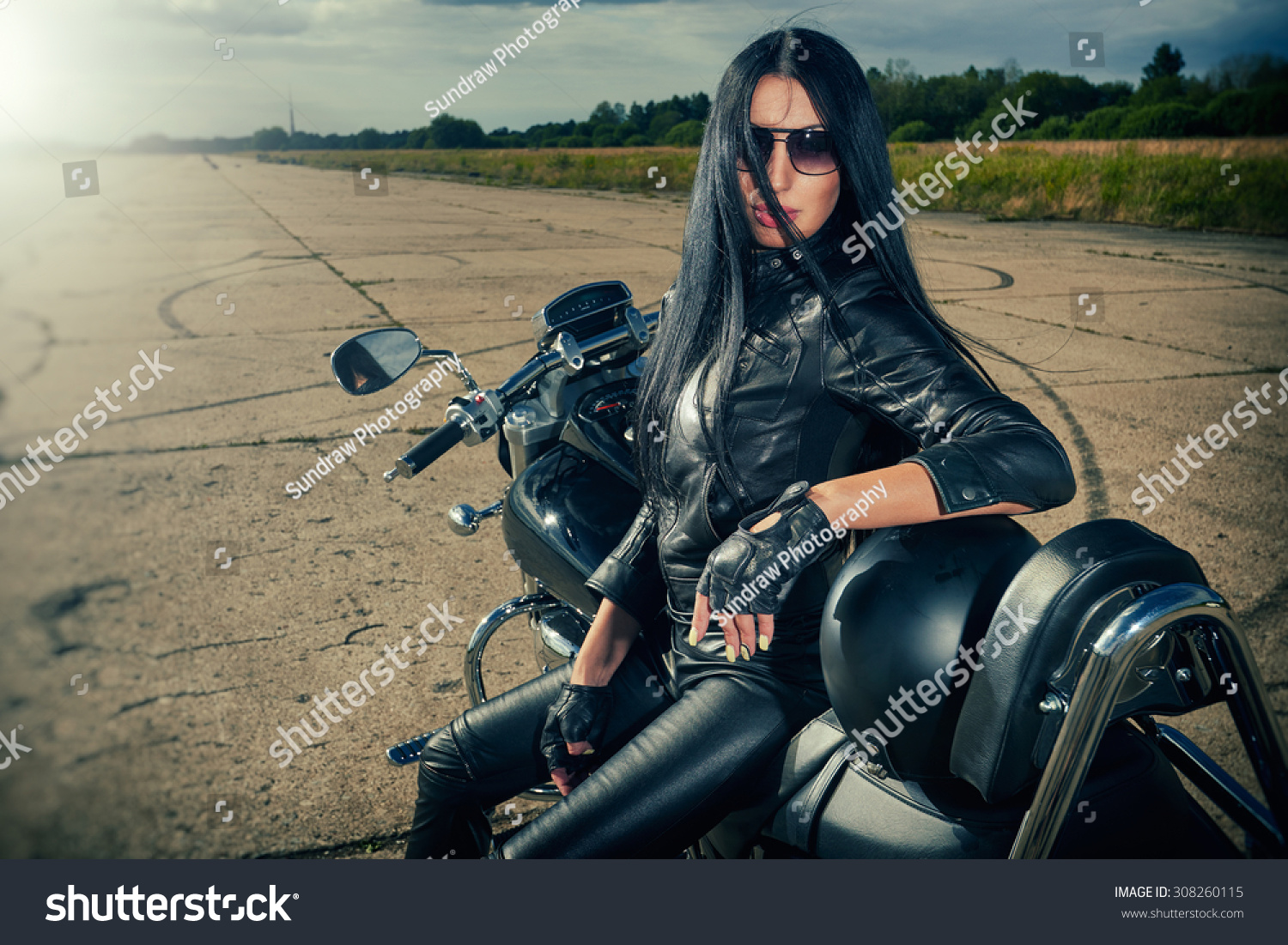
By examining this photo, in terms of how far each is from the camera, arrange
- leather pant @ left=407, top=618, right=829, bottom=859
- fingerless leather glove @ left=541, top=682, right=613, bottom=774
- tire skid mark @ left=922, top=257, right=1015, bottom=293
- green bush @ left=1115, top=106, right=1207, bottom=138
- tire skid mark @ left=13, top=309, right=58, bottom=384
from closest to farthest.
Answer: leather pant @ left=407, top=618, right=829, bottom=859 < fingerless leather glove @ left=541, top=682, right=613, bottom=774 < tire skid mark @ left=13, top=309, right=58, bottom=384 < green bush @ left=1115, top=106, right=1207, bottom=138 < tire skid mark @ left=922, top=257, right=1015, bottom=293

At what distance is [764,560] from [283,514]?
3408 mm

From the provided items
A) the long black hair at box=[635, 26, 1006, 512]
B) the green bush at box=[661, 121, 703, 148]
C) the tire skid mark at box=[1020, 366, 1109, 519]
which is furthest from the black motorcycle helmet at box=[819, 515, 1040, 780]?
the tire skid mark at box=[1020, 366, 1109, 519]

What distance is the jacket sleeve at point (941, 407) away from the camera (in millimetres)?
1023

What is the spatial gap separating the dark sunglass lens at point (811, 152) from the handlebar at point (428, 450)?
2.70 ft

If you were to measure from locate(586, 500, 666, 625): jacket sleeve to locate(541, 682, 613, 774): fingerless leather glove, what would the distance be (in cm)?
16

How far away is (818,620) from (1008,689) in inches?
15.2

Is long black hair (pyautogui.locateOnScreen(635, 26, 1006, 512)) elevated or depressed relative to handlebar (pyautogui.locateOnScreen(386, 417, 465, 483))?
elevated

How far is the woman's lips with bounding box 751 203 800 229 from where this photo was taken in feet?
4.26

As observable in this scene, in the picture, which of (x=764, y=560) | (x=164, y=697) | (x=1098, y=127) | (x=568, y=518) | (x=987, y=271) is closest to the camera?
(x=764, y=560)

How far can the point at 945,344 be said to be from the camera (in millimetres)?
1181

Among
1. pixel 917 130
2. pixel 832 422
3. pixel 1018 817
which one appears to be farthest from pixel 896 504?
pixel 917 130

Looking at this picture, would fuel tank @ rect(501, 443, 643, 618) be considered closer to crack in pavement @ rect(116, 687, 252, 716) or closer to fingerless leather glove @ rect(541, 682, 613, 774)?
fingerless leather glove @ rect(541, 682, 613, 774)

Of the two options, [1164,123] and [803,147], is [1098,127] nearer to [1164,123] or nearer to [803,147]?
[1164,123]

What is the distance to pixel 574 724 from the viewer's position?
1.44 meters
